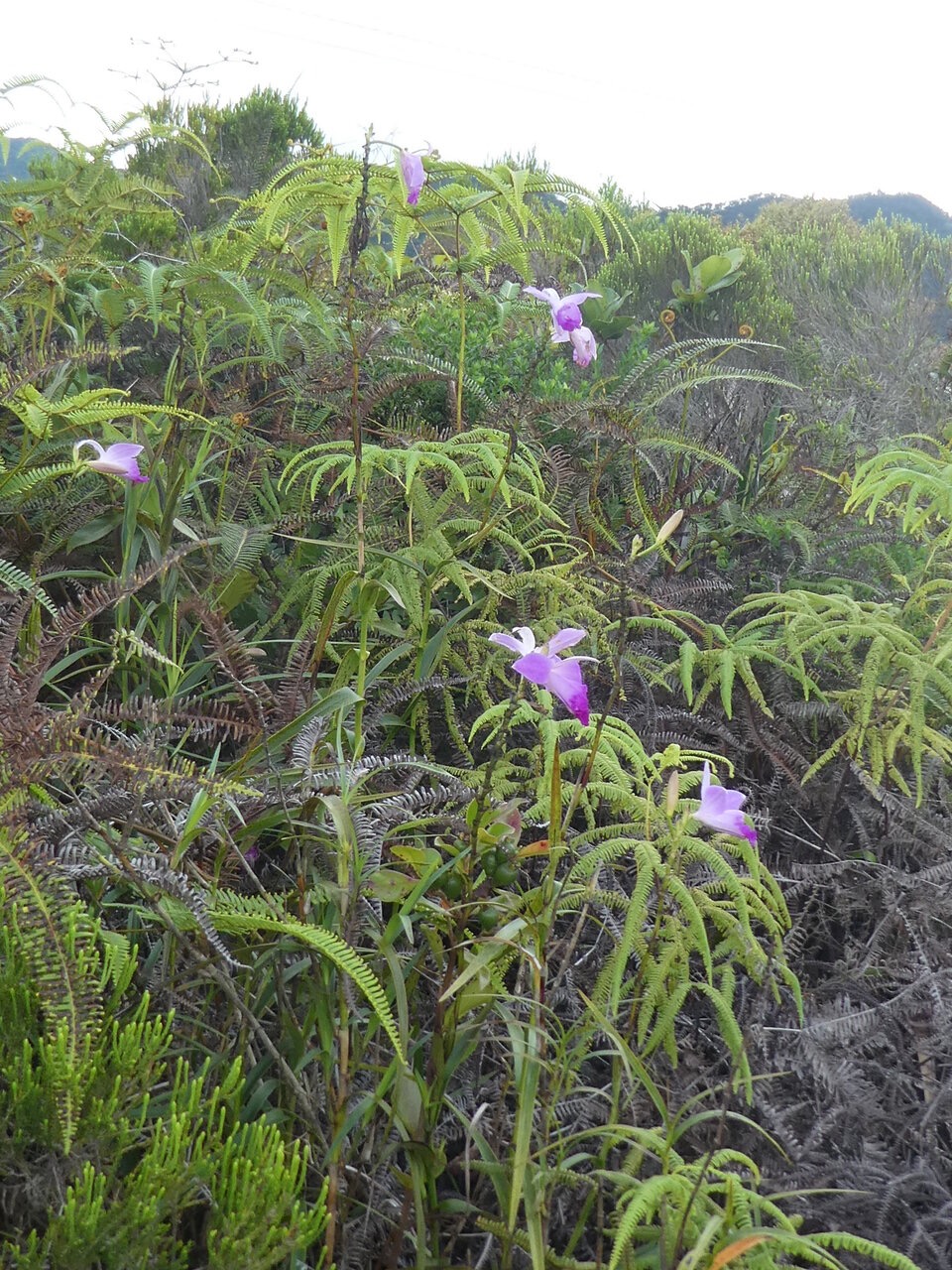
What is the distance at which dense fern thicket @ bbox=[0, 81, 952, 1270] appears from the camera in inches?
47.5

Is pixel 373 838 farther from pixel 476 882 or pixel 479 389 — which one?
pixel 479 389

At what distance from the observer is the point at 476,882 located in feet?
4.80

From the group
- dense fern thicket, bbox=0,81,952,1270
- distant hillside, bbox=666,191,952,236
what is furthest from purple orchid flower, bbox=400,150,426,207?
distant hillside, bbox=666,191,952,236

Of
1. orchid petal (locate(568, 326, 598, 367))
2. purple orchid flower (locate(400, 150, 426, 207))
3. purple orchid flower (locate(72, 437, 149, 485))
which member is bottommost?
purple orchid flower (locate(72, 437, 149, 485))

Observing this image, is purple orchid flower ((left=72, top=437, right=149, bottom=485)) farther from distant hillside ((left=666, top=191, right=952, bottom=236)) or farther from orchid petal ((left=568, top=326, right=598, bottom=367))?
distant hillside ((left=666, top=191, right=952, bottom=236))

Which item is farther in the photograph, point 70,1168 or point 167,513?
point 167,513

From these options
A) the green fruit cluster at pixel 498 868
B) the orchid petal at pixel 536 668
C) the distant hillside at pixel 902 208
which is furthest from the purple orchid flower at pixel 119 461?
the distant hillside at pixel 902 208

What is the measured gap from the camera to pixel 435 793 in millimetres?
1598

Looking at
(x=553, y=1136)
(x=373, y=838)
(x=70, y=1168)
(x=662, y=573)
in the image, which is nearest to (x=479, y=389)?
(x=662, y=573)

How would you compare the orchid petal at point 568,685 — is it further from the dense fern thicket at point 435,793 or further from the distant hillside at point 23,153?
the distant hillside at point 23,153

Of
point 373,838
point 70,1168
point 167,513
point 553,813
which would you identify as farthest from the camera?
point 167,513

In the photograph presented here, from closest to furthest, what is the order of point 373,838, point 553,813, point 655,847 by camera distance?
1. point 553,813
2. point 373,838
3. point 655,847

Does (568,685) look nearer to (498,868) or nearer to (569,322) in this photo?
(498,868)

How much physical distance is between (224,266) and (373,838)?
1714 millimetres
